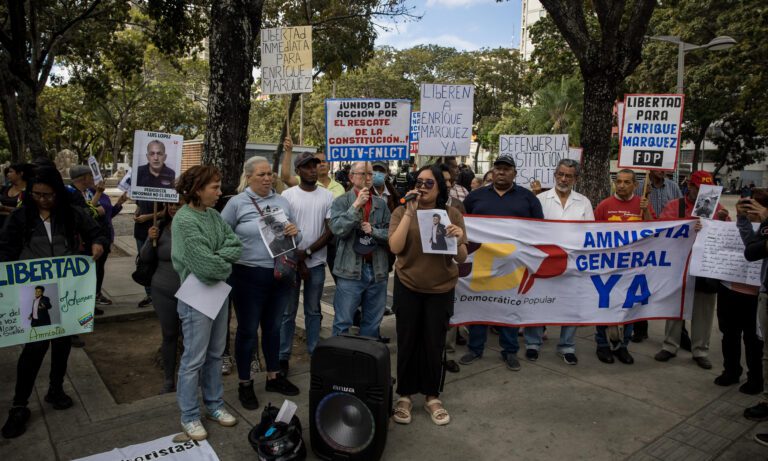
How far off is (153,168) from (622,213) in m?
4.68

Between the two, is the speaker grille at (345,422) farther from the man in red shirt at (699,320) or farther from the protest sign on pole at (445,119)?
the protest sign on pole at (445,119)

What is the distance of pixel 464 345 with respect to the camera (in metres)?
5.95

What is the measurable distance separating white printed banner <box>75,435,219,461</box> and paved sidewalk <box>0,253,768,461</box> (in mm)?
108

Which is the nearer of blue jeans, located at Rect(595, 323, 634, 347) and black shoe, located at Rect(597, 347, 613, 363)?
black shoe, located at Rect(597, 347, 613, 363)

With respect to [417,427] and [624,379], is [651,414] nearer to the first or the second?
[624,379]

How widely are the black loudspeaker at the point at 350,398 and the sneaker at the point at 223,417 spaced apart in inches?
28.1

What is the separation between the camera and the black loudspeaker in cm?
321

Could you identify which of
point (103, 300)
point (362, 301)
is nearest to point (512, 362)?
point (362, 301)

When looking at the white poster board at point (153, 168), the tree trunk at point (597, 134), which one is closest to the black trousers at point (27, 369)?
the white poster board at point (153, 168)

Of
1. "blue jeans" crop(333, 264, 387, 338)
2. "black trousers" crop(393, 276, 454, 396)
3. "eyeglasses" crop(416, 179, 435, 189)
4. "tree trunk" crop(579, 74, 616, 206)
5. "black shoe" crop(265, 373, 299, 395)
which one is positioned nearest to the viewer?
"eyeglasses" crop(416, 179, 435, 189)

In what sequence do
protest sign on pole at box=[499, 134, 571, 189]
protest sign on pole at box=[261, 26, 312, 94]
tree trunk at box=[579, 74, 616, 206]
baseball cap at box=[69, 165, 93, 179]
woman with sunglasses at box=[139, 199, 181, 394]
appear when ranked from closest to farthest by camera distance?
woman with sunglasses at box=[139, 199, 181, 394] < protest sign on pole at box=[261, 26, 312, 94] < baseball cap at box=[69, 165, 93, 179] < protest sign on pole at box=[499, 134, 571, 189] < tree trunk at box=[579, 74, 616, 206]

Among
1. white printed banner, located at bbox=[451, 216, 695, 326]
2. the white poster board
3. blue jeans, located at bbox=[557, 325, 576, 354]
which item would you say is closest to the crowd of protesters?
blue jeans, located at bbox=[557, 325, 576, 354]

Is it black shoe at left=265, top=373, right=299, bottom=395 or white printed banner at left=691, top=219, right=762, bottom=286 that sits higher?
white printed banner at left=691, top=219, right=762, bottom=286

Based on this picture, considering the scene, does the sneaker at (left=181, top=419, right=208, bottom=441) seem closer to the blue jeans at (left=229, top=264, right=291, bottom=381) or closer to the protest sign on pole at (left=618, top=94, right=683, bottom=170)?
the blue jeans at (left=229, top=264, right=291, bottom=381)
